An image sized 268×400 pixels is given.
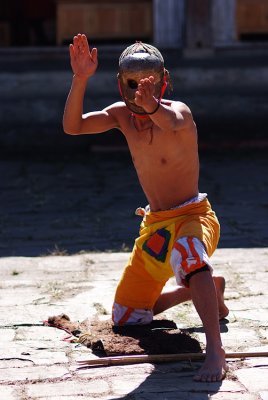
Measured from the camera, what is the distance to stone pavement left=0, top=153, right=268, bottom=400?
3.78 meters

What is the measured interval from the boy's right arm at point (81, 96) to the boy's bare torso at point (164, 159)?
4.0 inches

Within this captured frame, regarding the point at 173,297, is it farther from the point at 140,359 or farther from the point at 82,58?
the point at 82,58

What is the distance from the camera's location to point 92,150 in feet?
33.0

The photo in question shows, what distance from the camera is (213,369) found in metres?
3.78

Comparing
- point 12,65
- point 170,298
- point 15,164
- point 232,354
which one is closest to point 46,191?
point 15,164

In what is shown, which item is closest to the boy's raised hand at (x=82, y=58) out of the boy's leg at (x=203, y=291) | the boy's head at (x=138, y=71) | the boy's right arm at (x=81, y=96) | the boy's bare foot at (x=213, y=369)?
the boy's right arm at (x=81, y=96)

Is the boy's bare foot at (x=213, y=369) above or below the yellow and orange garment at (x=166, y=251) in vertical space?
below

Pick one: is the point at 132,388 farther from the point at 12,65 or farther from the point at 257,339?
the point at 12,65

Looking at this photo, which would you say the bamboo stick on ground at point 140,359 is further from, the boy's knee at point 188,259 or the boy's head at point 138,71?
the boy's head at point 138,71

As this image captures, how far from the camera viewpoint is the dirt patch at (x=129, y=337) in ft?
13.6

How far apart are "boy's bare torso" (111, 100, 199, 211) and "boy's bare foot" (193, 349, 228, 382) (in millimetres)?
788

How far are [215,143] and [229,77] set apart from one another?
73 centimetres

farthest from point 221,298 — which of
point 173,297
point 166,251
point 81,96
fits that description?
point 81,96

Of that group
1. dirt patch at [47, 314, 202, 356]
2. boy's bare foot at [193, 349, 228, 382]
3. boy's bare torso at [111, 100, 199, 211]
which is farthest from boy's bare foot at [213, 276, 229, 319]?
boy's bare foot at [193, 349, 228, 382]
